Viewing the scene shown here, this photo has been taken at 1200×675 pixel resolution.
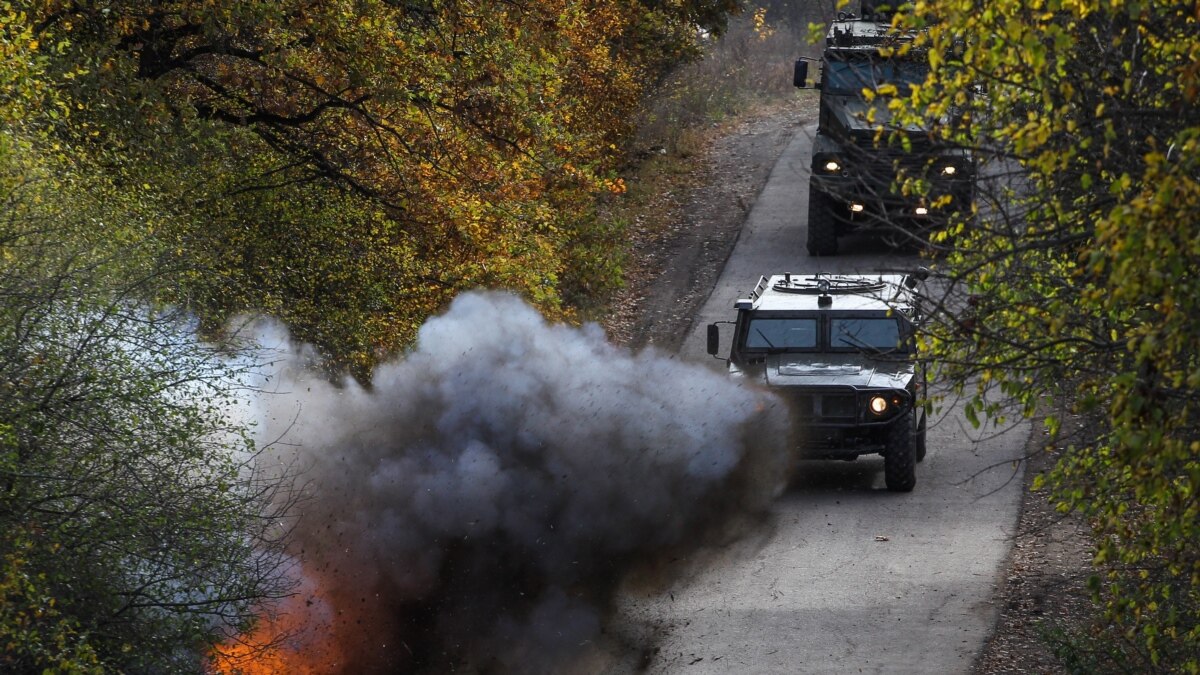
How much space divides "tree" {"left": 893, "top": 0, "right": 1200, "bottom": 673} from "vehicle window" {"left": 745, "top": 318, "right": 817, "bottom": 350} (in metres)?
6.62

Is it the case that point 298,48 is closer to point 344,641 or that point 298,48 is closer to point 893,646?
point 344,641

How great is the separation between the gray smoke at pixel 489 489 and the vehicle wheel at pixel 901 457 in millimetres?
2565

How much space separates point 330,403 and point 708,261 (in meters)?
13.5

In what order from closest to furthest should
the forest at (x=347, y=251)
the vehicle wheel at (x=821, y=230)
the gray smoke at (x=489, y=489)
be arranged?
the forest at (x=347, y=251), the gray smoke at (x=489, y=489), the vehicle wheel at (x=821, y=230)

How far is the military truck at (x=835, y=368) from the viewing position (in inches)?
519

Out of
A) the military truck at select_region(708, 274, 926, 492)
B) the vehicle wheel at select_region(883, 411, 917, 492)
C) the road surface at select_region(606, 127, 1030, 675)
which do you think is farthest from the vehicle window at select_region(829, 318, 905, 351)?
the road surface at select_region(606, 127, 1030, 675)

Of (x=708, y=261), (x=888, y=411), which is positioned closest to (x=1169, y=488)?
(x=888, y=411)

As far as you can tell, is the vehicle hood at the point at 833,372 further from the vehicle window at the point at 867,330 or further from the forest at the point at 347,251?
the forest at the point at 347,251

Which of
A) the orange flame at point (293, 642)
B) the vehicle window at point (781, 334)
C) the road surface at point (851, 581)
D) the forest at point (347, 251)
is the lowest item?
the road surface at point (851, 581)

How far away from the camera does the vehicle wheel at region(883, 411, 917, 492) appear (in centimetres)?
1328

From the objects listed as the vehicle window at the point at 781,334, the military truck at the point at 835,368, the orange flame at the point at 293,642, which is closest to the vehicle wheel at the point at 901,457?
the military truck at the point at 835,368

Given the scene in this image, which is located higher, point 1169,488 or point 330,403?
point 1169,488

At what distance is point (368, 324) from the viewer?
535 inches

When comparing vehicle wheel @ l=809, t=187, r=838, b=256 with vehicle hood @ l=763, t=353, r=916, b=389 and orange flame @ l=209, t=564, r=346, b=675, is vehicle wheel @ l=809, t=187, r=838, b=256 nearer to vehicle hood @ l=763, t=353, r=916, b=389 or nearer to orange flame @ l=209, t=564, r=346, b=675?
vehicle hood @ l=763, t=353, r=916, b=389
